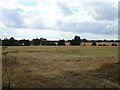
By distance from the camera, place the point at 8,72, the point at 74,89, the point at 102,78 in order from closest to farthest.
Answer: the point at 74,89 < the point at 102,78 < the point at 8,72

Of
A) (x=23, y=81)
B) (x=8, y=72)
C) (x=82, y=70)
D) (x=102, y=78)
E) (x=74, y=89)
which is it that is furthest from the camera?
(x=82, y=70)

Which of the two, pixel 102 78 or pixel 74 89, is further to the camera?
pixel 102 78

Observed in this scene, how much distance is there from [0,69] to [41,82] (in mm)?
4277

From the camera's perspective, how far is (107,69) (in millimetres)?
21062

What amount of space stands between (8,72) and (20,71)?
89 centimetres

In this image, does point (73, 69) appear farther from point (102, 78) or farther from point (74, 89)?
point (74, 89)

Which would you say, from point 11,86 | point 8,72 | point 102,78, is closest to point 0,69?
point 8,72

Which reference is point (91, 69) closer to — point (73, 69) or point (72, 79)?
point (73, 69)

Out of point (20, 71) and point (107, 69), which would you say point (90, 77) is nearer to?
point (107, 69)

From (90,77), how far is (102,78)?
0.68 m

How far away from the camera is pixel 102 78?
18.1 metres

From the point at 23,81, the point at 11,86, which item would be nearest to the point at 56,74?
the point at 23,81

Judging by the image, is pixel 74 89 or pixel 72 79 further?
pixel 72 79

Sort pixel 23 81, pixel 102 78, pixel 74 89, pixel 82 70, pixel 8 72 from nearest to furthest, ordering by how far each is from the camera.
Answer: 1. pixel 74 89
2. pixel 23 81
3. pixel 102 78
4. pixel 8 72
5. pixel 82 70
